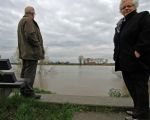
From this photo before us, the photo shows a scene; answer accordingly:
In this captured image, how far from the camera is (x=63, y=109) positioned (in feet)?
15.2

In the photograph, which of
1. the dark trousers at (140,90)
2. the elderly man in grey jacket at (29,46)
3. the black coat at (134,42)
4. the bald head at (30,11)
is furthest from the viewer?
the bald head at (30,11)

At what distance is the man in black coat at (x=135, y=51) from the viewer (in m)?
3.90

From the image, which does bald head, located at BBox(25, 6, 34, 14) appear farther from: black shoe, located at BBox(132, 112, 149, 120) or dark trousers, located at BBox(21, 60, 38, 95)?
black shoe, located at BBox(132, 112, 149, 120)

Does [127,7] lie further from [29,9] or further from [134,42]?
[29,9]

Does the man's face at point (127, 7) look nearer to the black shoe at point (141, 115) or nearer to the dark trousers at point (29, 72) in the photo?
the black shoe at point (141, 115)

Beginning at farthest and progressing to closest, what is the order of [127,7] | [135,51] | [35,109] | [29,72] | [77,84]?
[77,84] < [29,72] < [35,109] < [127,7] < [135,51]

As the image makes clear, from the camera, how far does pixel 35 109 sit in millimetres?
4578

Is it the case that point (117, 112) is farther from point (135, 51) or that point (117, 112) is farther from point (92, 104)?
point (135, 51)

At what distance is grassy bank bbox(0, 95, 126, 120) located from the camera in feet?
13.9

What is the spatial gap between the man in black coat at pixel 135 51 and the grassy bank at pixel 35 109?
0.74 metres

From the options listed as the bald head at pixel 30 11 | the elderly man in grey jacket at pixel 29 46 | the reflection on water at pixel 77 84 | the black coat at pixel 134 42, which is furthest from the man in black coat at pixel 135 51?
the reflection on water at pixel 77 84

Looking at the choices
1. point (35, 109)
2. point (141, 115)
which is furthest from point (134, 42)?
point (35, 109)

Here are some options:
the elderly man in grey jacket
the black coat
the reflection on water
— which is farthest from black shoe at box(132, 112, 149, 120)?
the reflection on water

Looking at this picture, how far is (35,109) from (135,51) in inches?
70.4
